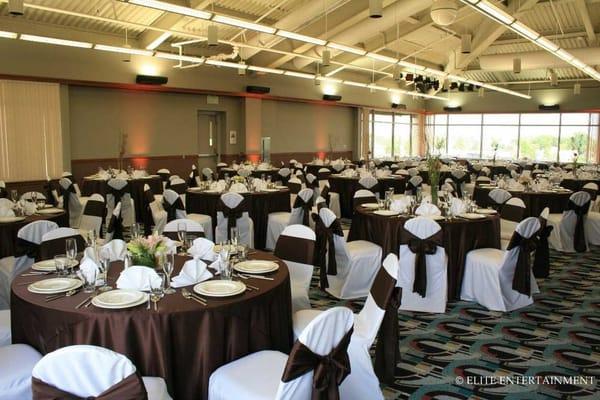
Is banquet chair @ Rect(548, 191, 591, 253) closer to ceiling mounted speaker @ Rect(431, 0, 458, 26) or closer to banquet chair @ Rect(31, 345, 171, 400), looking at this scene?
ceiling mounted speaker @ Rect(431, 0, 458, 26)

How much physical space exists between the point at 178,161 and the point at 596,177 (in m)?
11.3

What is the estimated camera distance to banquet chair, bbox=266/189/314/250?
733 centimetres

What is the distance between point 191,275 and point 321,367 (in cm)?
120

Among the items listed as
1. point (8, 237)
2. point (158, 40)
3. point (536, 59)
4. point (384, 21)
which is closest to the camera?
point (8, 237)

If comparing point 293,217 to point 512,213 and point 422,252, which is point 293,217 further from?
point 512,213

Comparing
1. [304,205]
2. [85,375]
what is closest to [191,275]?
[85,375]

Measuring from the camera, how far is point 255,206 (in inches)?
306

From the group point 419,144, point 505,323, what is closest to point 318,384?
point 505,323

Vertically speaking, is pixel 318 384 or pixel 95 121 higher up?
pixel 95 121

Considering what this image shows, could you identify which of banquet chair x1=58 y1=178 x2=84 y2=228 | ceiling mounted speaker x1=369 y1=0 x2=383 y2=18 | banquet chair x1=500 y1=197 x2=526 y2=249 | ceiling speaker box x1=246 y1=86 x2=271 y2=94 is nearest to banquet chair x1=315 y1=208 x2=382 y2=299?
banquet chair x1=500 y1=197 x2=526 y2=249

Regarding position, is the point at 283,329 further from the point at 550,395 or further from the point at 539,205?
the point at 539,205

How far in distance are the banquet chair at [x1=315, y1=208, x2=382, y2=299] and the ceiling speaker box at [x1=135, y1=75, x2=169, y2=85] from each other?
10237 mm

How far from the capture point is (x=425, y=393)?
3.58 meters

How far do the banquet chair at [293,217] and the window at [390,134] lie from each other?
54.4 ft
